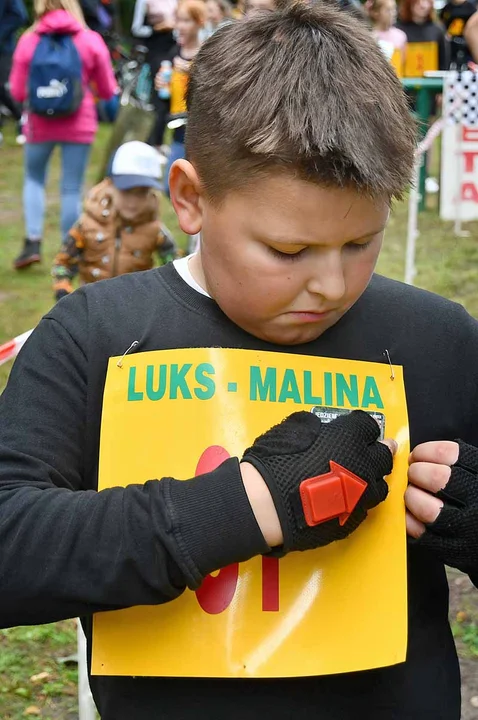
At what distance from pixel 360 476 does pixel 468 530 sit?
0.67 feet

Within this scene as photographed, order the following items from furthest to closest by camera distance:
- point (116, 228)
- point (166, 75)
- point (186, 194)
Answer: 1. point (166, 75)
2. point (116, 228)
3. point (186, 194)

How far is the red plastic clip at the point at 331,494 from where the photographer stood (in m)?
1.30

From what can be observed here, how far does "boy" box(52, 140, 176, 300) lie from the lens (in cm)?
511

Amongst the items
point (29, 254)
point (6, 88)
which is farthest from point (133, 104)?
point (6, 88)

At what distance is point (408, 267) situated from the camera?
731 centimetres

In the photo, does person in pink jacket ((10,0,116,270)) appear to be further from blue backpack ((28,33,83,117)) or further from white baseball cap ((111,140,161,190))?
white baseball cap ((111,140,161,190))

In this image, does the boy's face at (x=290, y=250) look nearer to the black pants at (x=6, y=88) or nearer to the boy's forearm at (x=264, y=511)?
the boy's forearm at (x=264, y=511)

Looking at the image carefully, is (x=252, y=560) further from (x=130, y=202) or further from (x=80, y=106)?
(x=80, y=106)

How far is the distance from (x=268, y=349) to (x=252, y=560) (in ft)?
1.01

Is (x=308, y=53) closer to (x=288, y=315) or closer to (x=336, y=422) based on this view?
(x=288, y=315)

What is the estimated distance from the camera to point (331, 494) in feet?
4.29

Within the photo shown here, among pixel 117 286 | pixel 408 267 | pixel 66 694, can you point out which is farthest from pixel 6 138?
pixel 117 286

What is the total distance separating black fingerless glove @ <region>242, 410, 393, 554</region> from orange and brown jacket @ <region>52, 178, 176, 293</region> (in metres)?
3.83

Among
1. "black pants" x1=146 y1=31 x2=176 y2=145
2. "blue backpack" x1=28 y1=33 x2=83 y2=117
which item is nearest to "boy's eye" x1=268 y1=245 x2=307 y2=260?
"blue backpack" x1=28 y1=33 x2=83 y2=117
